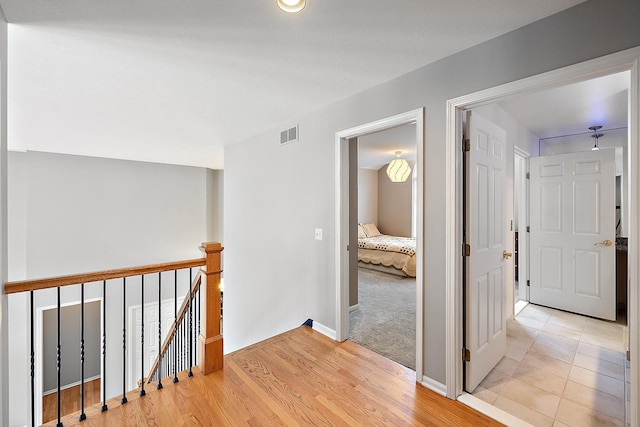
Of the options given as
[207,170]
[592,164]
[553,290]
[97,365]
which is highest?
[207,170]

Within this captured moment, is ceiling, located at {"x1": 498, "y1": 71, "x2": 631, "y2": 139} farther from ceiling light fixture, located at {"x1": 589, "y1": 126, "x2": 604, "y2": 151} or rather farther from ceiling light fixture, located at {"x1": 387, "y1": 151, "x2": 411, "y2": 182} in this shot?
ceiling light fixture, located at {"x1": 387, "y1": 151, "x2": 411, "y2": 182}

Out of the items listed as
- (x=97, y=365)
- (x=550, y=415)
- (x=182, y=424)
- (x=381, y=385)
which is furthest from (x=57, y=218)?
(x=550, y=415)

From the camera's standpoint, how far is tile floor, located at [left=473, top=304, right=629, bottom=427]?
1898 mm

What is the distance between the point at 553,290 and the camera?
370 centimetres

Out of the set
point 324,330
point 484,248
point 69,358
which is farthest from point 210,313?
point 69,358

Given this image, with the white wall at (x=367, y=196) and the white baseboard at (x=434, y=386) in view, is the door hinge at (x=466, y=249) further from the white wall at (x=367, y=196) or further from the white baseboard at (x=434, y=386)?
the white wall at (x=367, y=196)

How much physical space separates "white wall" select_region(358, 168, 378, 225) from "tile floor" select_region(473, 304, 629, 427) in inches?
190

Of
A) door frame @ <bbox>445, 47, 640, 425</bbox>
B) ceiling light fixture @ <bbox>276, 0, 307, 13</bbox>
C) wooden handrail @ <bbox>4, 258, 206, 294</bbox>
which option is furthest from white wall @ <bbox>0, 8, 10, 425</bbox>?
door frame @ <bbox>445, 47, 640, 425</bbox>

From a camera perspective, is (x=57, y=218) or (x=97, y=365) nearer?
(x=57, y=218)

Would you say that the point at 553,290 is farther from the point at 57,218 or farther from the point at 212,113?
the point at 57,218

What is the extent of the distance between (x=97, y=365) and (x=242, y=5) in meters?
8.20

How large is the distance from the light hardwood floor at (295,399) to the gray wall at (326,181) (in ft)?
0.90

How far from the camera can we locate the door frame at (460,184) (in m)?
1.31

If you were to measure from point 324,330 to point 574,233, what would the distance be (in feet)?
10.6
